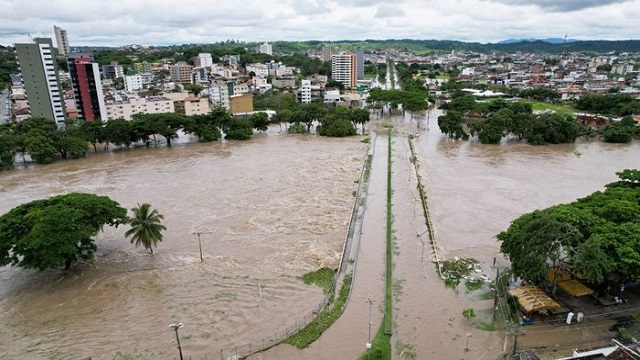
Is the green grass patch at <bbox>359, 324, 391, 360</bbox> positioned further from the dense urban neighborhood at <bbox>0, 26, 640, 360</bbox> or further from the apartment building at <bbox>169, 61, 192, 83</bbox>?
the apartment building at <bbox>169, 61, 192, 83</bbox>

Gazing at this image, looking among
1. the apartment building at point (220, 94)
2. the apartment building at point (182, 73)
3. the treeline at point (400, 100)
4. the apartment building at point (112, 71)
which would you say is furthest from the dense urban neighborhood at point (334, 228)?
the apartment building at point (112, 71)

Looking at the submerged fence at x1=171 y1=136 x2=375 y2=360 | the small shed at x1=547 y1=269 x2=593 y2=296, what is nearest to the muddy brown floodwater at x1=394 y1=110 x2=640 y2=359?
the small shed at x1=547 y1=269 x2=593 y2=296

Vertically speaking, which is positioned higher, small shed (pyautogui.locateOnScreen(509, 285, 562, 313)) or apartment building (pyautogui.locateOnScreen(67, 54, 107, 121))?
apartment building (pyautogui.locateOnScreen(67, 54, 107, 121))

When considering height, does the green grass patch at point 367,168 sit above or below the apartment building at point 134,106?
below

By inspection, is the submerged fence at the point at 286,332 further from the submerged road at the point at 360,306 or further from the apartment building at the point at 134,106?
the apartment building at the point at 134,106

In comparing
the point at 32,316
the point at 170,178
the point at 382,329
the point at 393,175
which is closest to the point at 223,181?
the point at 170,178

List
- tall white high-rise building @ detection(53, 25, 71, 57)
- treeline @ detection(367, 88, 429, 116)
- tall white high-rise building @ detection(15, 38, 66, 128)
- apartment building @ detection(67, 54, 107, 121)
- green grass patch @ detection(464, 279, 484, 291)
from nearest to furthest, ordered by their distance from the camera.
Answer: green grass patch @ detection(464, 279, 484, 291) → tall white high-rise building @ detection(15, 38, 66, 128) → apartment building @ detection(67, 54, 107, 121) → treeline @ detection(367, 88, 429, 116) → tall white high-rise building @ detection(53, 25, 71, 57)

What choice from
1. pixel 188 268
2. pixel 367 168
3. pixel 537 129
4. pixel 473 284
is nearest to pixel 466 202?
pixel 367 168
